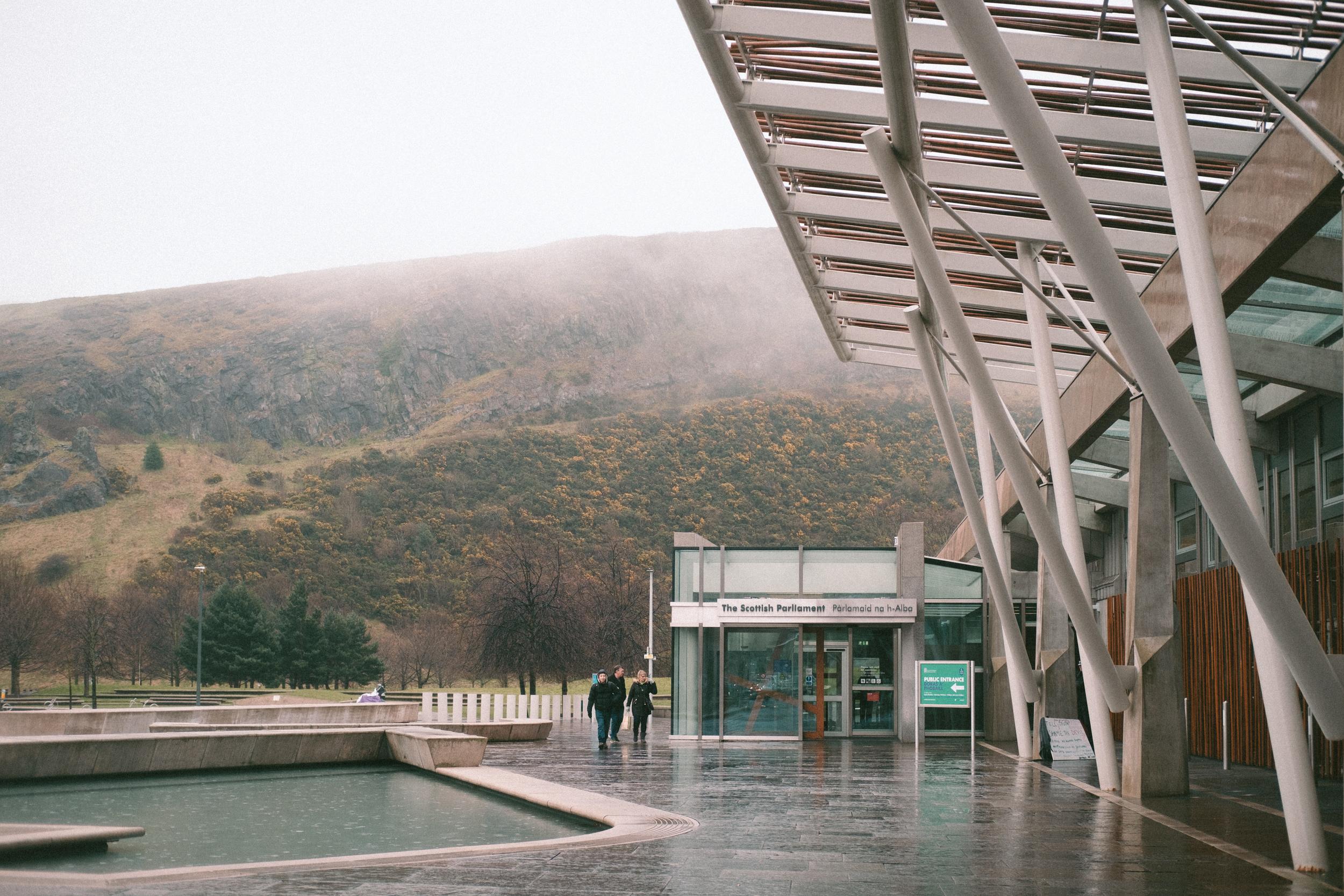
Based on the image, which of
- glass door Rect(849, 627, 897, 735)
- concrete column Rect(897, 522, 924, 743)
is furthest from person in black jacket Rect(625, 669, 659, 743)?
concrete column Rect(897, 522, 924, 743)

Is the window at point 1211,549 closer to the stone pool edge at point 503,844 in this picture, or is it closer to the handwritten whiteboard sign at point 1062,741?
the handwritten whiteboard sign at point 1062,741

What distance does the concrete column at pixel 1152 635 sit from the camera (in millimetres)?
14258

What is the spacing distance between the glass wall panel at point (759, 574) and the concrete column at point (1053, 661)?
588 centimetres

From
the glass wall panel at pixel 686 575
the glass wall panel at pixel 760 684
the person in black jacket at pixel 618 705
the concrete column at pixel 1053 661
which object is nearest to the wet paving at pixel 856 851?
the concrete column at pixel 1053 661

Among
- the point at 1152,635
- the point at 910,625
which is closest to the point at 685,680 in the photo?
the point at 910,625

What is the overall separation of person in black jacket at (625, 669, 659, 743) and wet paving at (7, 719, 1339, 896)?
8149mm

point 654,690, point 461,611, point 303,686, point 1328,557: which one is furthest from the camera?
point 461,611

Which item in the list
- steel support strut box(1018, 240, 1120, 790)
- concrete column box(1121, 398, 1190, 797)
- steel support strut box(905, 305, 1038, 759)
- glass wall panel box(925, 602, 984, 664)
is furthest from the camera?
glass wall panel box(925, 602, 984, 664)

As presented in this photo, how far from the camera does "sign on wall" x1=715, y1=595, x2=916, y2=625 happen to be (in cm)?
2605

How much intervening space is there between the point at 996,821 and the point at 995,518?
41.6 ft

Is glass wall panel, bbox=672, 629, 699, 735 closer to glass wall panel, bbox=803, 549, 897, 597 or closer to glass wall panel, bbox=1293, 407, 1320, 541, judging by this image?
glass wall panel, bbox=803, 549, 897, 597

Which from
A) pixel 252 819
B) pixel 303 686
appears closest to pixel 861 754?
pixel 252 819

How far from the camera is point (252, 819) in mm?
12219

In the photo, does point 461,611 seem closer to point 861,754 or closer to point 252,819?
point 861,754
